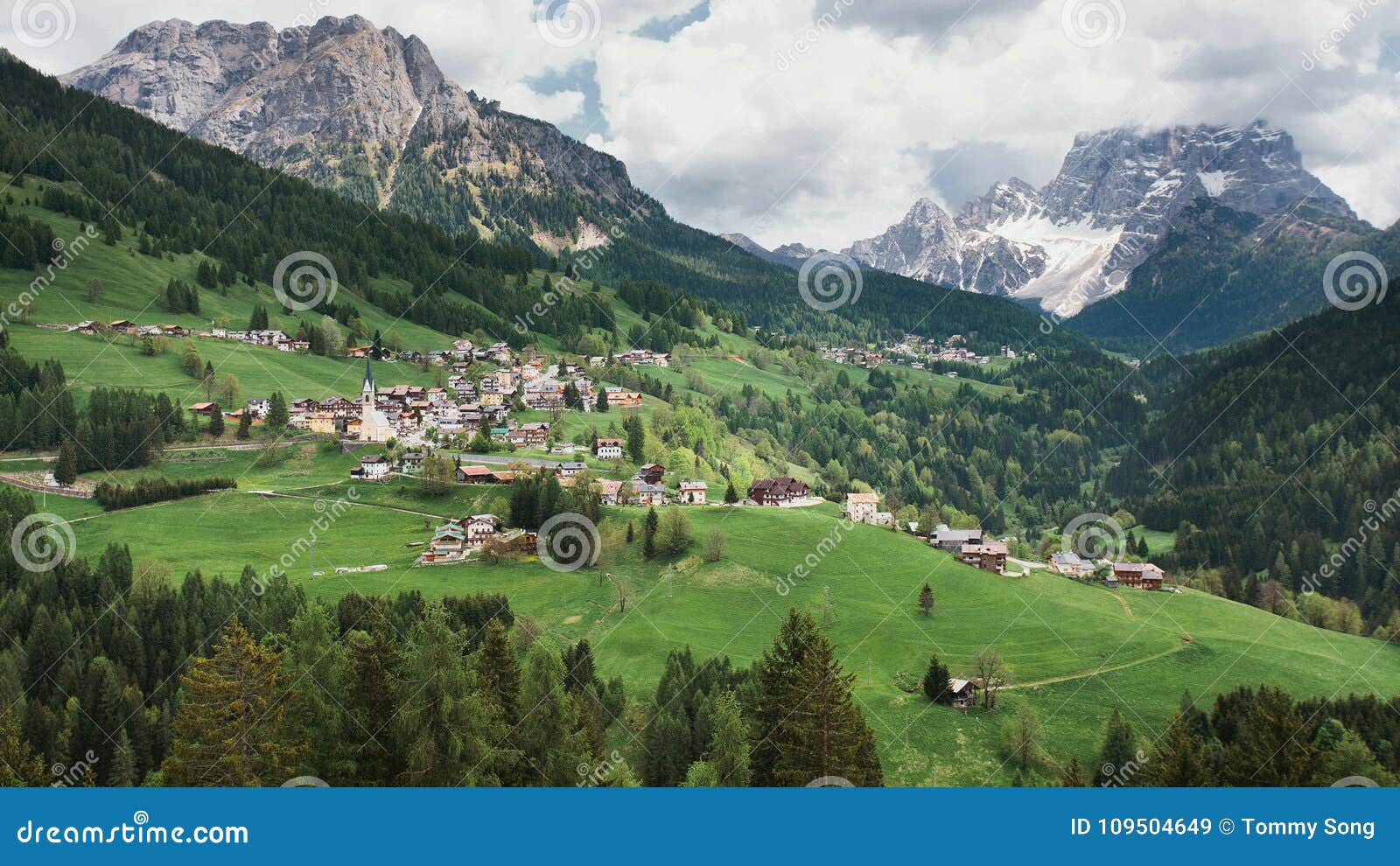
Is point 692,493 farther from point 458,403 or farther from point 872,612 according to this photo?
point 458,403

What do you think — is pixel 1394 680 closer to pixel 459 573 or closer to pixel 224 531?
pixel 459 573

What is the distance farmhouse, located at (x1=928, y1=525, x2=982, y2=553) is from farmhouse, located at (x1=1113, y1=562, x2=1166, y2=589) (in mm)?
14845

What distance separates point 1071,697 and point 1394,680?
33294 millimetres

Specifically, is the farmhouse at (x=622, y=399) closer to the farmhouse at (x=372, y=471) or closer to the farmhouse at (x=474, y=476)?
the farmhouse at (x=474, y=476)

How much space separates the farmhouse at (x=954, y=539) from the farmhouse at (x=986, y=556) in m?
2.33

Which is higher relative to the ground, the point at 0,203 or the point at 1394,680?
the point at 0,203

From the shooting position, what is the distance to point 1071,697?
71.0 metres

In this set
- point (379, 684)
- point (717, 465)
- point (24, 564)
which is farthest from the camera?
point (717, 465)

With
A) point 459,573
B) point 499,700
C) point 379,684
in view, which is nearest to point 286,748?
point 379,684

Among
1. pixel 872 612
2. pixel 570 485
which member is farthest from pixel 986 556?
pixel 570 485

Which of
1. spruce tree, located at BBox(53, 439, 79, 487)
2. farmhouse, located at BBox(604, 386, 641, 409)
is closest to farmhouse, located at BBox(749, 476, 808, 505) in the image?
farmhouse, located at BBox(604, 386, 641, 409)

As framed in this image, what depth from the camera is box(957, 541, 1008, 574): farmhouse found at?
3910 inches

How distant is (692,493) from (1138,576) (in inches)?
1988

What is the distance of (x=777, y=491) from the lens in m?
116
